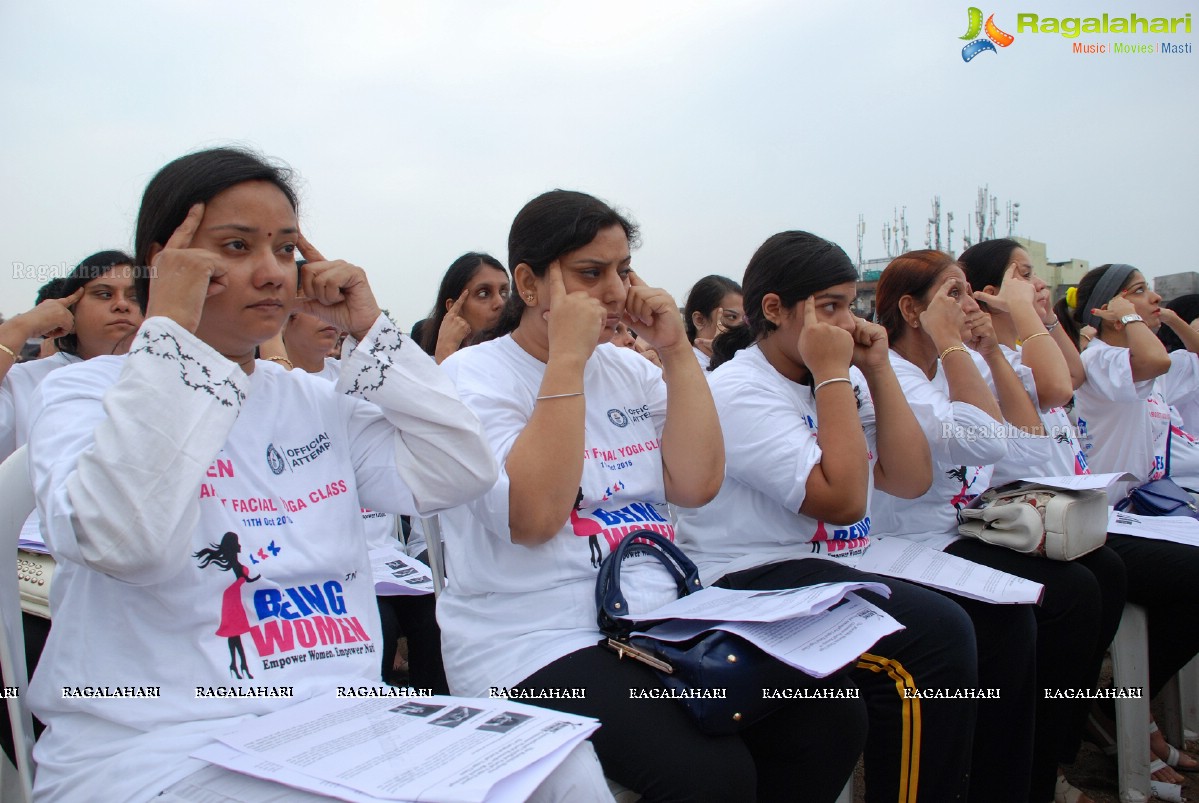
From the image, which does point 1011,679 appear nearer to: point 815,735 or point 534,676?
point 815,735

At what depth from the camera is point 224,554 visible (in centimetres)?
148

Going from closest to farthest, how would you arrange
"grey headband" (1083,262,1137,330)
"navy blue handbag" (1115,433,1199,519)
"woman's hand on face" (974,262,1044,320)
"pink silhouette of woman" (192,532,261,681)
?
"pink silhouette of woman" (192,532,261,681) → "navy blue handbag" (1115,433,1199,519) → "woman's hand on face" (974,262,1044,320) → "grey headband" (1083,262,1137,330)

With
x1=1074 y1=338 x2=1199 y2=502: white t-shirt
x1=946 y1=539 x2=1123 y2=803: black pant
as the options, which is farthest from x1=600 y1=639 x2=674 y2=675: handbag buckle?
x1=1074 y1=338 x2=1199 y2=502: white t-shirt

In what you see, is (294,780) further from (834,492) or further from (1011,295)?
(1011,295)

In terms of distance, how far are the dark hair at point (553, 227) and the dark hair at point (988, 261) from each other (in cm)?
264

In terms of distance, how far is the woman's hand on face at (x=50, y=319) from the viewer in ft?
9.79

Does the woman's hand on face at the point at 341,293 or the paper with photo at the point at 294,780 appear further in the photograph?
the woman's hand on face at the point at 341,293

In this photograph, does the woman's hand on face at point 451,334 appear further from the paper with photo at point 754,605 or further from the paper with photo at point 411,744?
the paper with photo at point 411,744

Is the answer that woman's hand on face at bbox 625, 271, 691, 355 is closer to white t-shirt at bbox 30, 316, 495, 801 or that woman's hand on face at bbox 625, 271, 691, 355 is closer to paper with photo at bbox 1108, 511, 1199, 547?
white t-shirt at bbox 30, 316, 495, 801

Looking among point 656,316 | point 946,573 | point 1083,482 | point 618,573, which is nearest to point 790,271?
point 656,316

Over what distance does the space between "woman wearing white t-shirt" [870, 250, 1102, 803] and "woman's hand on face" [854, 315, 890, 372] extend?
336 mm

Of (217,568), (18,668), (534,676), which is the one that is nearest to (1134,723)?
(534,676)

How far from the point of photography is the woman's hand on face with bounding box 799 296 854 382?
2572 mm

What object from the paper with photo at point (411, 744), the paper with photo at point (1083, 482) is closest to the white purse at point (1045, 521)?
the paper with photo at point (1083, 482)
